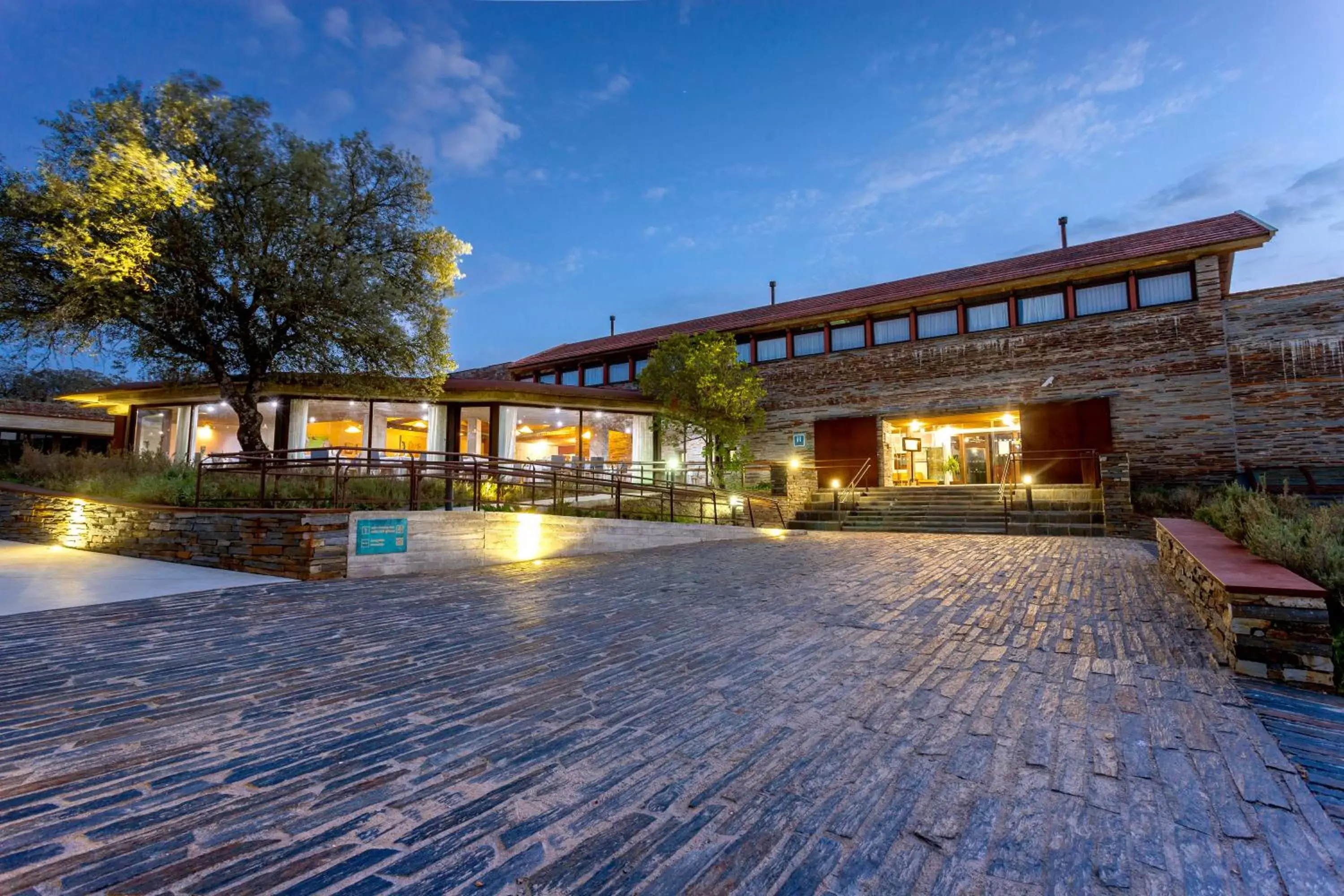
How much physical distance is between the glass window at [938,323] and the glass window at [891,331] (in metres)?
0.42

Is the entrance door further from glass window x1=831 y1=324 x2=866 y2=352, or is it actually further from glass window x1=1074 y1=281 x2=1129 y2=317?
glass window x1=1074 y1=281 x2=1129 y2=317

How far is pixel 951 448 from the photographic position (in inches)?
913

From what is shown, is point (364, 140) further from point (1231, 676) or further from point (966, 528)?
point (966, 528)

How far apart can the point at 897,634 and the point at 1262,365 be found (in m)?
16.5

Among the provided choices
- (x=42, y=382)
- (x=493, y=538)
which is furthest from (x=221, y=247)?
(x=42, y=382)

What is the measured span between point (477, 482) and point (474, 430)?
33.0 ft

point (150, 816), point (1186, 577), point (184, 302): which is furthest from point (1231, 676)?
point (184, 302)

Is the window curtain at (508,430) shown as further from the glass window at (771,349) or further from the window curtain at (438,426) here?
the glass window at (771,349)

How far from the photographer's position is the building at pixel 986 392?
1405cm

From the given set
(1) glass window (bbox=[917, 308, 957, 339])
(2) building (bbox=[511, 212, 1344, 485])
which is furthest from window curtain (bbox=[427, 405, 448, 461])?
(1) glass window (bbox=[917, 308, 957, 339])

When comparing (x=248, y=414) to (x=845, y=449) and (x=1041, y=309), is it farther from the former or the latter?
(x=1041, y=309)

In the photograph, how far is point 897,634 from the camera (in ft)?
14.9

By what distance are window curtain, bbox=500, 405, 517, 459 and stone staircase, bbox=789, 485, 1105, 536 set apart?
30.3 ft

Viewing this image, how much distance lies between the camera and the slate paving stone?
1.78 m
